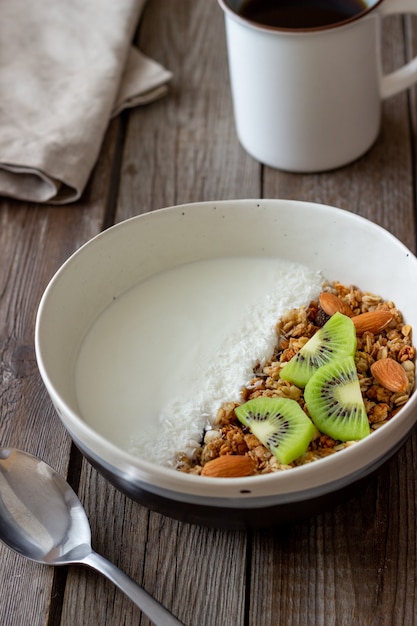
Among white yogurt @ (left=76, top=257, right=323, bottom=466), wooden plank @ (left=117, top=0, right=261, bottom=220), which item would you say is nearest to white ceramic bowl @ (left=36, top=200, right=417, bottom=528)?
white yogurt @ (left=76, top=257, right=323, bottom=466)

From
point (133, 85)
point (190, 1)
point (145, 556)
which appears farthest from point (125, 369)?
point (190, 1)

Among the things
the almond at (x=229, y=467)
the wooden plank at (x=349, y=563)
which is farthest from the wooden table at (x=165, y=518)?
the almond at (x=229, y=467)

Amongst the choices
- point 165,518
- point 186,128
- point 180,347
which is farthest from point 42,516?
point 186,128

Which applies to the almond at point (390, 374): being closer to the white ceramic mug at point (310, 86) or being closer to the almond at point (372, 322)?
the almond at point (372, 322)

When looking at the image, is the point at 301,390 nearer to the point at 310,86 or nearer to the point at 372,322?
the point at 372,322

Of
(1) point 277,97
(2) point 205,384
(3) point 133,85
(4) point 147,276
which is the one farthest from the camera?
(3) point 133,85

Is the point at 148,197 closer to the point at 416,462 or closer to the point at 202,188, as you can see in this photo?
the point at 202,188

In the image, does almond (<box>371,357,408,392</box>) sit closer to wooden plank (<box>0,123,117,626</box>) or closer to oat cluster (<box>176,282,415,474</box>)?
oat cluster (<box>176,282,415,474</box>)
